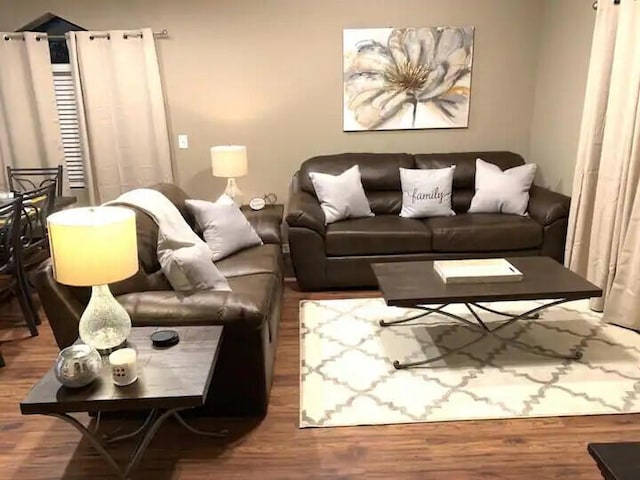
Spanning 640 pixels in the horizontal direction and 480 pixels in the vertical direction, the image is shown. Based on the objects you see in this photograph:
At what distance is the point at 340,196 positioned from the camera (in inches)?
170

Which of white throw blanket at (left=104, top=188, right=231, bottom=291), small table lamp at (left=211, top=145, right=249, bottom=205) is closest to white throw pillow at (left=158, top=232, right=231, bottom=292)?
white throw blanket at (left=104, top=188, right=231, bottom=291)

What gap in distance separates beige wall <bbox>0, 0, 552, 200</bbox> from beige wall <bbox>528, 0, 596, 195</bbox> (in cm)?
12

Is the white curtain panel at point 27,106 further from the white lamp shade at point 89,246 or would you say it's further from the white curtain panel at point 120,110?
the white lamp shade at point 89,246

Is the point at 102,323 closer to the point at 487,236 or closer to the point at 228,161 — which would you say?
the point at 228,161

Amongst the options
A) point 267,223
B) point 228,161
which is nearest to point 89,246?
point 267,223

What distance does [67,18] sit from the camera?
459 centimetres

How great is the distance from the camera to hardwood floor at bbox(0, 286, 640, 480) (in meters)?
2.19

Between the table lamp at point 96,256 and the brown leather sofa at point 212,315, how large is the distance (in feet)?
0.92

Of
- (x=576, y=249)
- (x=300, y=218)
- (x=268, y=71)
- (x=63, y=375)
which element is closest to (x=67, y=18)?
(x=268, y=71)

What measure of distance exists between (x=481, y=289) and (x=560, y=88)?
2550 mm

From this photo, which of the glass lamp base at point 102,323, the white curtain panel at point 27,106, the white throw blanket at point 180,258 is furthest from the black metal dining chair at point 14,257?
the glass lamp base at point 102,323

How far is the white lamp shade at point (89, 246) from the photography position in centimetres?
185

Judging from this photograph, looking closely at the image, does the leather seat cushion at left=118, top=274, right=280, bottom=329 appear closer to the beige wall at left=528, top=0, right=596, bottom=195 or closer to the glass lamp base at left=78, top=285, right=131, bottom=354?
the glass lamp base at left=78, top=285, right=131, bottom=354

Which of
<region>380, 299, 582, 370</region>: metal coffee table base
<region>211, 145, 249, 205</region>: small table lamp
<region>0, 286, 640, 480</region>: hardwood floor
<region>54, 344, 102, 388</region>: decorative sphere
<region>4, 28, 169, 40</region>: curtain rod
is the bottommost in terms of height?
<region>0, 286, 640, 480</region>: hardwood floor
